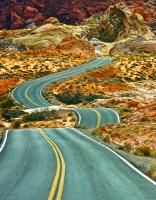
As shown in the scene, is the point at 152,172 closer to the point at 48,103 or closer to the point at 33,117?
the point at 33,117

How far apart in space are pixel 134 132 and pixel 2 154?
13468mm

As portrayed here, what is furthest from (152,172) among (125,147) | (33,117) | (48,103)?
(48,103)

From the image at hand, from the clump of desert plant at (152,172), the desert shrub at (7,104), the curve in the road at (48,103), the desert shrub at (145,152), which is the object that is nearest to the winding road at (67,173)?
the clump of desert plant at (152,172)

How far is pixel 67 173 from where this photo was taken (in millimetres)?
18531

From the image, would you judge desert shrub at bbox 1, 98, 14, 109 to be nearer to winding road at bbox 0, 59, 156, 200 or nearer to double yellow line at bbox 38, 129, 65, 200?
winding road at bbox 0, 59, 156, 200

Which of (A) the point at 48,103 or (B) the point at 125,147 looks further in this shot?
(A) the point at 48,103

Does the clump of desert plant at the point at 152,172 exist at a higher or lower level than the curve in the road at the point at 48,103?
lower

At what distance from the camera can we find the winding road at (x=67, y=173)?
1484 centimetres

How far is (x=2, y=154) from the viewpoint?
24.1 meters

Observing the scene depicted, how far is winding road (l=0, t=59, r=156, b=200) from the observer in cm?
1484

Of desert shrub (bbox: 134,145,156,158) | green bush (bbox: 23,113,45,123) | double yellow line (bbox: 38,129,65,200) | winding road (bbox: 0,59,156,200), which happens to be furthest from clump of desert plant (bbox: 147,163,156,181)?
green bush (bbox: 23,113,45,123)

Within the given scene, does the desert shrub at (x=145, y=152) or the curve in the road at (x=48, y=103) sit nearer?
the desert shrub at (x=145, y=152)

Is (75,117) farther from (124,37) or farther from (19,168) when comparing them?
(124,37)

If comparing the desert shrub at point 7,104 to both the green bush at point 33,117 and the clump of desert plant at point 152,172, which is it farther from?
the clump of desert plant at point 152,172
